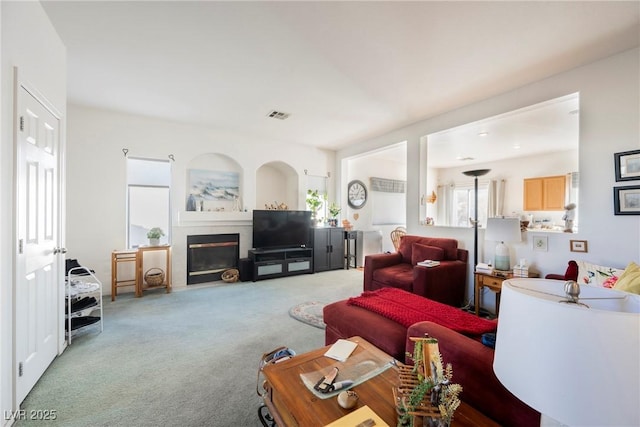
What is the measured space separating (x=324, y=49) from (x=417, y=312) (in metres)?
2.40

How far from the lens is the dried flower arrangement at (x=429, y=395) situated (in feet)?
2.81

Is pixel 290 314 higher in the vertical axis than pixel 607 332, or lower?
lower

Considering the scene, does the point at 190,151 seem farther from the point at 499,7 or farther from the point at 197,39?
the point at 499,7

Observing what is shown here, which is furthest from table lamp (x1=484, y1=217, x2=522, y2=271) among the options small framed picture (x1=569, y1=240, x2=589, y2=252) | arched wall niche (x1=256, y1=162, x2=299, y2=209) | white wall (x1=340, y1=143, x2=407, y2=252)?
arched wall niche (x1=256, y1=162, x2=299, y2=209)

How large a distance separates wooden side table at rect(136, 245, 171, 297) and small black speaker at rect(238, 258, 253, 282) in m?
1.16

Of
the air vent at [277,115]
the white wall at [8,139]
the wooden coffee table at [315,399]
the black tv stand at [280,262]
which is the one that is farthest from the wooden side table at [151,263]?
the wooden coffee table at [315,399]

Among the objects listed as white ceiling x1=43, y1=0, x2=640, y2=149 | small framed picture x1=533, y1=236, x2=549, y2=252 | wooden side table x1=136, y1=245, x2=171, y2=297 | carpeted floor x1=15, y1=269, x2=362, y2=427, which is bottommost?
carpeted floor x1=15, y1=269, x2=362, y2=427

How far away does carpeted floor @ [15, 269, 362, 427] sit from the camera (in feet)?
5.42

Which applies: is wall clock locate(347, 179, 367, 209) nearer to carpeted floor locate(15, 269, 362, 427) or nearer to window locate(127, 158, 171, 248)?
carpeted floor locate(15, 269, 362, 427)

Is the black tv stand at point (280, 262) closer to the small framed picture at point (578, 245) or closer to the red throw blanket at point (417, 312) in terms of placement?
the red throw blanket at point (417, 312)

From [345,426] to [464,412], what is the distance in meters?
0.49

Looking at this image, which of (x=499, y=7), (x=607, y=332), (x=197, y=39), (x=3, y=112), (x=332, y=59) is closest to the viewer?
(x=607, y=332)

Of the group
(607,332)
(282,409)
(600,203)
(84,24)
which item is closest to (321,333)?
(282,409)

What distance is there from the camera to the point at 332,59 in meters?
2.56
